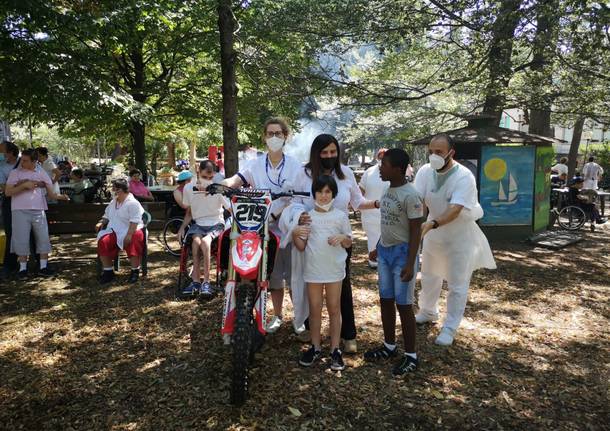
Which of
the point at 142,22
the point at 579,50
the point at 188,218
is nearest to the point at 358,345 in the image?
the point at 188,218

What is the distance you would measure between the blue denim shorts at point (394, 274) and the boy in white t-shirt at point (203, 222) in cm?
245

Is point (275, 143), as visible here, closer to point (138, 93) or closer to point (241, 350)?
point (241, 350)

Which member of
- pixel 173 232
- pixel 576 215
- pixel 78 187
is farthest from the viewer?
pixel 78 187

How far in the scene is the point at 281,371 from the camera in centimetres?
372

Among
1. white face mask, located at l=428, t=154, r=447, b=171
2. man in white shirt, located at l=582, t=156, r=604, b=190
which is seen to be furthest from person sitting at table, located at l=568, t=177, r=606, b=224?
white face mask, located at l=428, t=154, r=447, b=171

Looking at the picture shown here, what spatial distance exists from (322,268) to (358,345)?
1056mm

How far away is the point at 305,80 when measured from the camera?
10.4 m

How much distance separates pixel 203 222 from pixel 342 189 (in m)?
2.61

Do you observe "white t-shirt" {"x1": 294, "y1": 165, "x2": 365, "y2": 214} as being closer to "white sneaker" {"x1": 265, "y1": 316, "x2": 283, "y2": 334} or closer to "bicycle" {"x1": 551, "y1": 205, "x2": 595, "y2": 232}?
"white sneaker" {"x1": 265, "y1": 316, "x2": 283, "y2": 334}

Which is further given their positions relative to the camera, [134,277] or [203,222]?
[134,277]

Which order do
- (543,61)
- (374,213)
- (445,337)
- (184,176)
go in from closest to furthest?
(445,337) → (184,176) → (374,213) → (543,61)

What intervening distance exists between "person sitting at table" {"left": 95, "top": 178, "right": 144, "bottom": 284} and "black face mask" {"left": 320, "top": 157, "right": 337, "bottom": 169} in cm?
337

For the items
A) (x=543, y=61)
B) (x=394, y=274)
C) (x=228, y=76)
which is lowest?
(x=394, y=274)

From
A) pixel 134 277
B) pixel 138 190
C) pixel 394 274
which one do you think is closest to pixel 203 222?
pixel 134 277
